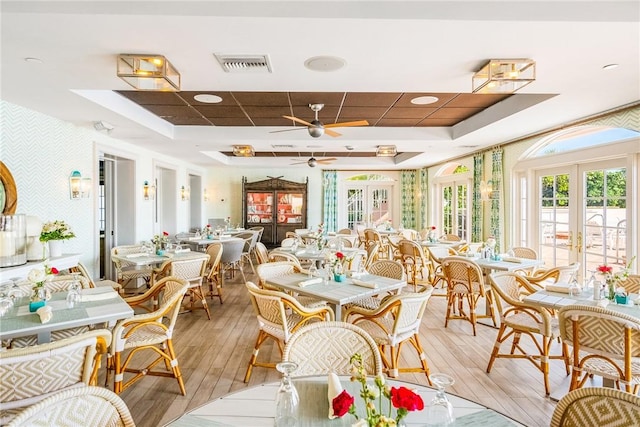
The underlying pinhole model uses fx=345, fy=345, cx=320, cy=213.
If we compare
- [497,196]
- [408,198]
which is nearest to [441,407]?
[497,196]

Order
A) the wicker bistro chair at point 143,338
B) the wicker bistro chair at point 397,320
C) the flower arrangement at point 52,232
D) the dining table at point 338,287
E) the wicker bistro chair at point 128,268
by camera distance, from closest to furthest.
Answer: the wicker bistro chair at point 143,338, the wicker bistro chair at point 397,320, the dining table at point 338,287, the flower arrangement at point 52,232, the wicker bistro chair at point 128,268

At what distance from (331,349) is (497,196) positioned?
6.22m

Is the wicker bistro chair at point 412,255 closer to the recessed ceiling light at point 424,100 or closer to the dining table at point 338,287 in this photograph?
the recessed ceiling light at point 424,100

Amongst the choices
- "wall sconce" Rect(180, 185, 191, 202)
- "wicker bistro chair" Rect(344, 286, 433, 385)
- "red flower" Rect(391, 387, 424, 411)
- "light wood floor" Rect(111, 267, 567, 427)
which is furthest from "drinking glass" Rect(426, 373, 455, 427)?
"wall sconce" Rect(180, 185, 191, 202)

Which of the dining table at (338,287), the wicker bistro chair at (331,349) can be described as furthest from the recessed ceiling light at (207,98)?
the wicker bistro chair at (331,349)

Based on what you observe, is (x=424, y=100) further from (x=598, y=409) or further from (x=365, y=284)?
(x=598, y=409)

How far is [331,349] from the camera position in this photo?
5.99ft

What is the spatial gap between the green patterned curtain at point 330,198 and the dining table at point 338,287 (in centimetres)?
781

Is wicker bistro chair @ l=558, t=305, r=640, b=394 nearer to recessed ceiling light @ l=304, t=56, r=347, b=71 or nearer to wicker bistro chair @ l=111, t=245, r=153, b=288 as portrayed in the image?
recessed ceiling light @ l=304, t=56, r=347, b=71

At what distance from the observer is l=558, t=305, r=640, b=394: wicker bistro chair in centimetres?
216

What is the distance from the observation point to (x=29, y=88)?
3393mm

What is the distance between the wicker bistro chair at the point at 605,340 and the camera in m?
2.16

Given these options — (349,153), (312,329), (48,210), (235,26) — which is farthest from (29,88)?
(349,153)

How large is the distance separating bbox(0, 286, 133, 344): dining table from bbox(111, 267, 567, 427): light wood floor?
31.1 inches
